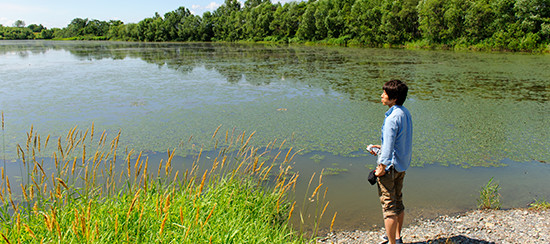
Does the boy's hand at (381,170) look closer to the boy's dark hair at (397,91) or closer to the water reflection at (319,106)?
the boy's dark hair at (397,91)

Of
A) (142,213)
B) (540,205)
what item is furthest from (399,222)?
(142,213)

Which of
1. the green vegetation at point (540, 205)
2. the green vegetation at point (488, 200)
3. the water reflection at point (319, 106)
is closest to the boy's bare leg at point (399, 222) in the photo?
the green vegetation at point (488, 200)

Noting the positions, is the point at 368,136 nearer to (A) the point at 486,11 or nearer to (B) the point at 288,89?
(B) the point at 288,89

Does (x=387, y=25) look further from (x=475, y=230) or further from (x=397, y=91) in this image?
(x=397, y=91)

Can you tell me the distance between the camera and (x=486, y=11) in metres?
26.8

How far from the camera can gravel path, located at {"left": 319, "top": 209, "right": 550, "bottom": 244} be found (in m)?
2.93

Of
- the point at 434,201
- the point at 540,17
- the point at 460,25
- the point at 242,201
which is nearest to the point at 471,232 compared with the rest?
the point at 434,201

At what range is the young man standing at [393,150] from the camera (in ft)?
8.38

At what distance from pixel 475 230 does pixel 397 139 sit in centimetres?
129

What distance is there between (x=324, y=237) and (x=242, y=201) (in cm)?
81

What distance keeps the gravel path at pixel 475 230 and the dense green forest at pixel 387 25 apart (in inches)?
1015

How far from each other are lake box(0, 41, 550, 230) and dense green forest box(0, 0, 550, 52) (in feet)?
49.8

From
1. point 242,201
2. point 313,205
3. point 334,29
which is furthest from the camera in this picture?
point 334,29

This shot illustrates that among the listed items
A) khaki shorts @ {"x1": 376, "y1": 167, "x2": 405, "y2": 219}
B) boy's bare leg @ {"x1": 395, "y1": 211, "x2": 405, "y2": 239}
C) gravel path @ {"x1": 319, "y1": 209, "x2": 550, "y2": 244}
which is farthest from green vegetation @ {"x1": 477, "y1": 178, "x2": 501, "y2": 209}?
khaki shorts @ {"x1": 376, "y1": 167, "x2": 405, "y2": 219}
